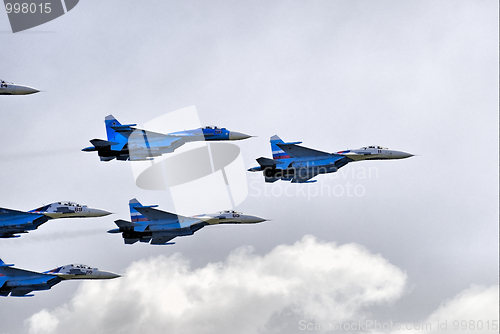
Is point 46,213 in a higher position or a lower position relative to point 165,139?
lower

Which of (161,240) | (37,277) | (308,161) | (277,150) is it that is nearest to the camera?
(161,240)


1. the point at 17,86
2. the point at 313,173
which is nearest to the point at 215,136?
the point at 313,173

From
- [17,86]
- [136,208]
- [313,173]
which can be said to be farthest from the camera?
[313,173]

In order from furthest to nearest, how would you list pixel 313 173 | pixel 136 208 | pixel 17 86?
pixel 313 173
pixel 136 208
pixel 17 86

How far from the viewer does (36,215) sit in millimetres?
75375

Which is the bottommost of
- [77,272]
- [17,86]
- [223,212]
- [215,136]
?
[77,272]

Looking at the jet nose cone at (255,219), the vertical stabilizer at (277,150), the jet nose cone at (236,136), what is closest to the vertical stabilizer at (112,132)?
the jet nose cone at (236,136)

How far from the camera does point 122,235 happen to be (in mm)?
75750

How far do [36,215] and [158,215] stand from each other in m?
13.7

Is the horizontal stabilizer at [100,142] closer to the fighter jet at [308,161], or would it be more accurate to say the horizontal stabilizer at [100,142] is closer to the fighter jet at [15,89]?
the fighter jet at [15,89]

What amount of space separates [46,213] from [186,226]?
16003 millimetres

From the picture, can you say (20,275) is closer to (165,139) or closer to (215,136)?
(165,139)

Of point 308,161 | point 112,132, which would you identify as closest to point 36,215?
point 112,132

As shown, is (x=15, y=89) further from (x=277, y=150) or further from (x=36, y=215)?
(x=277, y=150)
